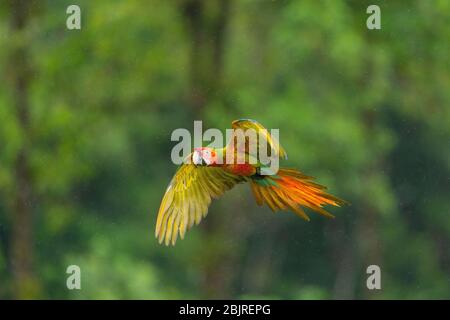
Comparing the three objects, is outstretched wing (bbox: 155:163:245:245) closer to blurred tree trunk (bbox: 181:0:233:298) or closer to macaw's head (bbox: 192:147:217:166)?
macaw's head (bbox: 192:147:217:166)

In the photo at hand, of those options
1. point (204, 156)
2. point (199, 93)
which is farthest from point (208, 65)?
point (204, 156)

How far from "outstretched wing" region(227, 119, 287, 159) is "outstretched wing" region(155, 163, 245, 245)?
0.34 m

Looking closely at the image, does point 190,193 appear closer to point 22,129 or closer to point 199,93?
point 199,93

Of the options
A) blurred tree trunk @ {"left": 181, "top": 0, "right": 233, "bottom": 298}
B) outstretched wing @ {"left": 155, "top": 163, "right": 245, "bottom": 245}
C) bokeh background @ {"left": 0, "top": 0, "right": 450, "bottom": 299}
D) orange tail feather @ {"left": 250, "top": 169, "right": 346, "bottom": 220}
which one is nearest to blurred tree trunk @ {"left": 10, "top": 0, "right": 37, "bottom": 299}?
bokeh background @ {"left": 0, "top": 0, "right": 450, "bottom": 299}

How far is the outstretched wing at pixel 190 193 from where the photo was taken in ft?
26.9

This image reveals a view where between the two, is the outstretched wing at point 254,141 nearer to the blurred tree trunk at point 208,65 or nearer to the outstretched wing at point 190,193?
the outstretched wing at point 190,193

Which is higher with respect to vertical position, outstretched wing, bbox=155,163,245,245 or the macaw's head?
the macaw's head

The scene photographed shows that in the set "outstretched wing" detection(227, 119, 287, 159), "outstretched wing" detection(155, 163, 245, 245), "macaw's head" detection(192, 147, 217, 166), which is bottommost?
"outstretched wing" detection(155, 163, 245, 245)

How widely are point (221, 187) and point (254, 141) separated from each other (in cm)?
61

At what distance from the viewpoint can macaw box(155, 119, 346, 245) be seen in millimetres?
7742

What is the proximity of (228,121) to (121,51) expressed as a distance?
175cm

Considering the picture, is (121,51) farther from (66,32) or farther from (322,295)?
(322,295)
